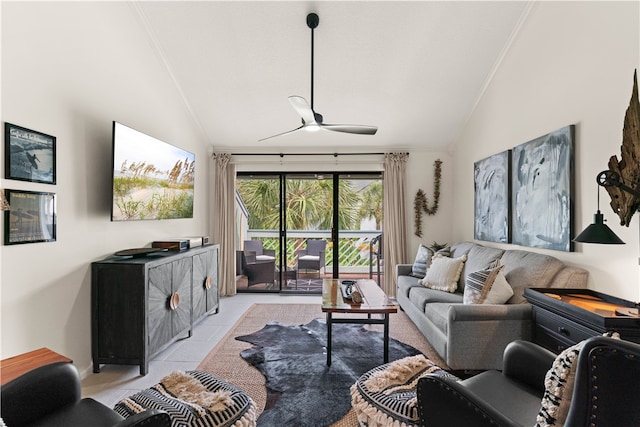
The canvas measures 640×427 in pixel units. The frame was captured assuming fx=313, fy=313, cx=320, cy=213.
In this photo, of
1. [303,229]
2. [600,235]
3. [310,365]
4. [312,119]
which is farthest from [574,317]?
[303,229]

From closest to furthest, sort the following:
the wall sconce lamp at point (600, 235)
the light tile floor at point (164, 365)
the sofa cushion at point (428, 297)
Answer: the wall sconce lamp at point (600, 235), the light tile floor at point (164, 365), the sofa cushion at point (428, 297)

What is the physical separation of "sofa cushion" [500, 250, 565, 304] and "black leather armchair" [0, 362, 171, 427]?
278 centimetres

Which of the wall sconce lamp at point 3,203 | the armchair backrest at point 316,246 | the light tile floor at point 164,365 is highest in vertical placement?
the wall sconce lamp at point 3,203

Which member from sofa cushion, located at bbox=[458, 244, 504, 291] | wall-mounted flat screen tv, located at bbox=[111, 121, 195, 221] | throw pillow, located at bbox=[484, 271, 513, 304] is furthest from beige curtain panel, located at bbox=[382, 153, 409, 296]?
wall-mounted flat screen tv, located at bbox=[111, 121, 195, 221]

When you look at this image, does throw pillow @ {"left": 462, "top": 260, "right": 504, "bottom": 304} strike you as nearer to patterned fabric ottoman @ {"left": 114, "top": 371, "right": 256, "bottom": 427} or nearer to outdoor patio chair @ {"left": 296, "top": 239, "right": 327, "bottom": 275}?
patterned fabric ottoman @ {"left": 114, "top": 371, "right": 256, "bottom": 427}

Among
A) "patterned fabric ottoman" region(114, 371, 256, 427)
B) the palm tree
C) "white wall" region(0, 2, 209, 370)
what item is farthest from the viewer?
the palm tree

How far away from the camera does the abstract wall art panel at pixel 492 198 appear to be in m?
3.29

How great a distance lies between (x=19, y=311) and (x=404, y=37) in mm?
3721

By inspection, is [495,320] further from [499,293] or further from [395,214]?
[395,214]

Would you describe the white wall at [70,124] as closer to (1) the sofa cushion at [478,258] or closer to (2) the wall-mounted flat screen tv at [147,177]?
(2) the wall-mounted flat screen tv at [147,177]

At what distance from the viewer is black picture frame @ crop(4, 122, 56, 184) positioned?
6.06 ft

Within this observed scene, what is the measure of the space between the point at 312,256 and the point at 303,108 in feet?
9.63

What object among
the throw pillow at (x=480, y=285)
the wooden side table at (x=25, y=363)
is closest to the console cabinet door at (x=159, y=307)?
the wooden side table at (x=25, y=363)

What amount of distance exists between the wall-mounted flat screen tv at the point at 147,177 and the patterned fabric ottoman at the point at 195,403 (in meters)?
1.64
